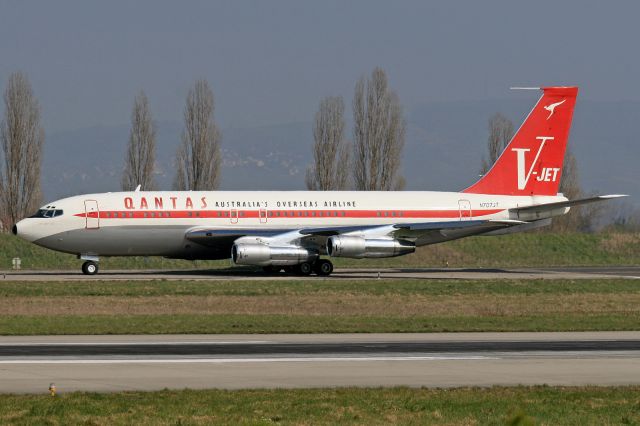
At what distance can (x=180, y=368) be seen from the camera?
938 inches

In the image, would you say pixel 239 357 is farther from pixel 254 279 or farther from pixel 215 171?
pixel 215 171

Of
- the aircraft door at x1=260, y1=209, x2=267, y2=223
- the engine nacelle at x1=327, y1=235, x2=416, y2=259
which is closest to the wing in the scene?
the aircraft door at x1=260, y1=209, x2=267, y2=223

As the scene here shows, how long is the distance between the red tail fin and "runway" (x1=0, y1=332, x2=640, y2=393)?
31.1m

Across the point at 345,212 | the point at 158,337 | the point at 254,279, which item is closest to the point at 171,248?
the point at 254,279

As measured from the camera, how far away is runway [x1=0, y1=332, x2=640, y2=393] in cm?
2206

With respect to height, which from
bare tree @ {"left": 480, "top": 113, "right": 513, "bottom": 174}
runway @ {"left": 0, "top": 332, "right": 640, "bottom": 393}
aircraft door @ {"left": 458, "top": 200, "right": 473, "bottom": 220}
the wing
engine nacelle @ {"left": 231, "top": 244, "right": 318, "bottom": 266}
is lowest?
runway @ {"left": 0, "top": 332, "right": 640, "bottom": 393}

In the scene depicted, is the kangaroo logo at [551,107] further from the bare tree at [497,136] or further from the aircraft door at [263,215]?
the bare tree at [497,136]

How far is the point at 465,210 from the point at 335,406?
41999 millimetres

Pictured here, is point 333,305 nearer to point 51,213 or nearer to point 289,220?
point 289,220

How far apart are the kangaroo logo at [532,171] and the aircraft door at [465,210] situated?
11.9 feet

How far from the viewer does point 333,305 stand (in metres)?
41.2

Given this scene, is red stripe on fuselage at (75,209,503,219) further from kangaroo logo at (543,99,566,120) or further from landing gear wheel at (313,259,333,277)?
kangaroo logo at (543,99,566,120)

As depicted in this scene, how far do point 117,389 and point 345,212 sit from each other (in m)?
38.6

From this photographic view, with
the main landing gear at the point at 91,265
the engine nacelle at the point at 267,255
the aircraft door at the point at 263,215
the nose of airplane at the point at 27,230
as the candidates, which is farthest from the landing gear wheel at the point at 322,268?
the nose of airplane at the point at 27,230
